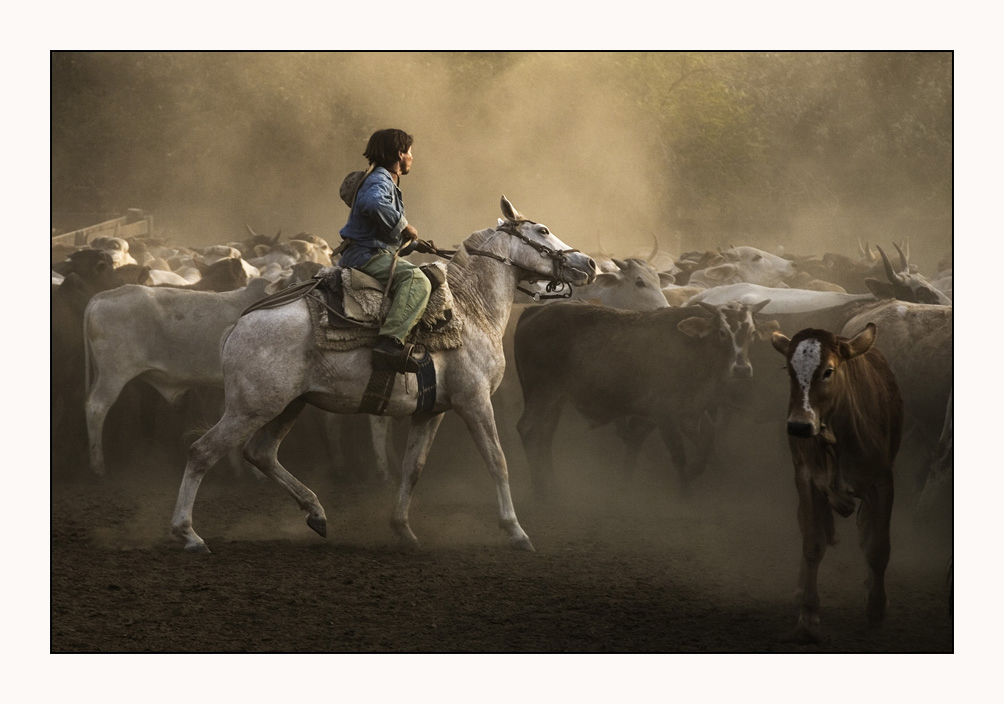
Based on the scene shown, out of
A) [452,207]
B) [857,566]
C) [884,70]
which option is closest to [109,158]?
[452,207]

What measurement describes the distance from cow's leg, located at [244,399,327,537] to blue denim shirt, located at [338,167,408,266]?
113cm

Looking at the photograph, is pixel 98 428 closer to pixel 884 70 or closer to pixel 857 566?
pixel 857 566

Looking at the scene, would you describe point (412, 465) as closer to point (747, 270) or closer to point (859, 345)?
point (859, 345)

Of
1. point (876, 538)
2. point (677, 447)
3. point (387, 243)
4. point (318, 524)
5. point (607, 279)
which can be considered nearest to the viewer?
point (876, 538)

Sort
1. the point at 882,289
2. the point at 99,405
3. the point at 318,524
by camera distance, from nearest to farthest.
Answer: the point at 318,524 → the point at 99,405 → the point at 882,289

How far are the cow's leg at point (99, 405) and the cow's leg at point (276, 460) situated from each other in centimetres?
294

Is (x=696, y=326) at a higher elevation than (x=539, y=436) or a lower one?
higher

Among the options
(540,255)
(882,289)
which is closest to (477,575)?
(540,255)

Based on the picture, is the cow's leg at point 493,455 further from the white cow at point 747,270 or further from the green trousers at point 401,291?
the white cow at point 747,270

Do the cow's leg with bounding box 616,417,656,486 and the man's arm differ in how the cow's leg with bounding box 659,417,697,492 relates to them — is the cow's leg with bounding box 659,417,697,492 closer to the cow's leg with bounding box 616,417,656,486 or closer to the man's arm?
the cow's leg with bounding box 616,417,656,486

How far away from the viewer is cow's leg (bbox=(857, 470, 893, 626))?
283 inches

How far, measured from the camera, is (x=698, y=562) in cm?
862

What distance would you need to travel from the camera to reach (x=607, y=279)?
13.4m

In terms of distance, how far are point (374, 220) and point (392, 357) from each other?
36.6 inches
